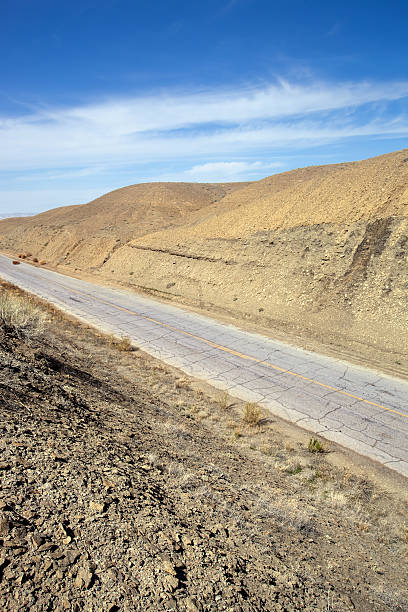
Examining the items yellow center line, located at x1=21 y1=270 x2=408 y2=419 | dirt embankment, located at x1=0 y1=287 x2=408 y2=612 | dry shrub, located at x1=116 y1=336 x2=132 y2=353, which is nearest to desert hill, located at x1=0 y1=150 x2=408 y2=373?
yellow center line, located at x1=21 y1=270 x2=408 y2=419

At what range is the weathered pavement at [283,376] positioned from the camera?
388 inches

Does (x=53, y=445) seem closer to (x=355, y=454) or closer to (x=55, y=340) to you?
(x=355, y=454)

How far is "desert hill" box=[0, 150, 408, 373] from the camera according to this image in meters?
18.8

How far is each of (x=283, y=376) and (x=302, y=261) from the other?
13228 mm

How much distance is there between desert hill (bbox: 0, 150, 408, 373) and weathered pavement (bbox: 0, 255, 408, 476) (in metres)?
2.71

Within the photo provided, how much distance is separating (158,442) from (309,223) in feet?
79.0

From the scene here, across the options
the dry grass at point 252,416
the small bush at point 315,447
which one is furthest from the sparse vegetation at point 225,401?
the small bush at point 315,447

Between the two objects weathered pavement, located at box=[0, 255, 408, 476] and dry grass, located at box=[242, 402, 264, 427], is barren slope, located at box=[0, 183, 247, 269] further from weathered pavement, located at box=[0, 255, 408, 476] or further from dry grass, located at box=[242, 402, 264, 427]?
dry grass, located at box=[242, 402, 264, 427]

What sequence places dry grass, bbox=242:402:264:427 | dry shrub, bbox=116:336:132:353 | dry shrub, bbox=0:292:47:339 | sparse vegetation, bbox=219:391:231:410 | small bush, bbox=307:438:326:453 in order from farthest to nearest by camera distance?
dry shrub, bbox=116:336:132:353
dry shrub, bbox=0:292:47:339
sparse vegetation, bbox=219:391:231:410
dry grass, bbox=242:402:264:427
small bush, bbox=307:438:326:453

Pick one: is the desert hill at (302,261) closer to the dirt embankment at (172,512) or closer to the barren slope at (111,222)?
the barren slope at (111,222)

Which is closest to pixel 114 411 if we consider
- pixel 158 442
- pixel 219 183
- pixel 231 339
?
pixel 158 442

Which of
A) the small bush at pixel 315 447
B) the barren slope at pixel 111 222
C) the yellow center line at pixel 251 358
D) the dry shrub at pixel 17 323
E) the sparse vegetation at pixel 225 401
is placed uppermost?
the barren slope at pixel 111 222

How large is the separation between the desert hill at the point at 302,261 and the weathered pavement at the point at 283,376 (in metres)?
2.71

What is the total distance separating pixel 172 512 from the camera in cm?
476
